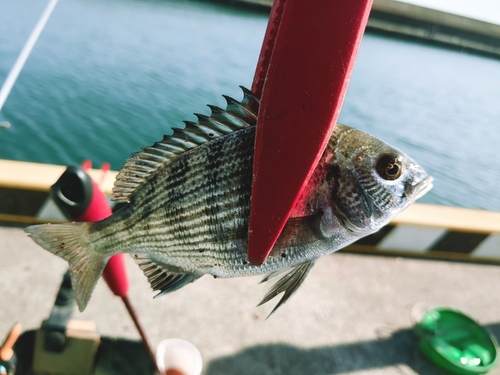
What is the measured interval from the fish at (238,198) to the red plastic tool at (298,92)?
16 centimetres

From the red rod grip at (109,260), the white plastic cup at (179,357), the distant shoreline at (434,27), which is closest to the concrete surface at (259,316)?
the white plastic cup at (179,357)

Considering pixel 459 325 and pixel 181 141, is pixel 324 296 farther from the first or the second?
pixel 181 141

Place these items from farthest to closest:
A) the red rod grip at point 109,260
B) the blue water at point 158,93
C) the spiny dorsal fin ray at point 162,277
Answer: the blue water at point 158,93 < the red rod grip at point 109,260 < the spiny dorsal fin ray at point 162,277

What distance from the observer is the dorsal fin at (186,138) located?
802 mm

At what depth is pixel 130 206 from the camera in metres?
0.98

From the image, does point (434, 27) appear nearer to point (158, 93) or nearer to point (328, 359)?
point (158, 93)

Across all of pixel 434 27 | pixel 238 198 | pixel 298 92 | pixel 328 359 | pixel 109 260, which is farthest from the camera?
pixel 434 27

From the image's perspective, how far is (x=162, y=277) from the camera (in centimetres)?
97

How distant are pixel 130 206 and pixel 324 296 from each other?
2160mm

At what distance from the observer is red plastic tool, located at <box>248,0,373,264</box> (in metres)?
0.52

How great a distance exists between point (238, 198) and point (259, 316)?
1865 millimetres

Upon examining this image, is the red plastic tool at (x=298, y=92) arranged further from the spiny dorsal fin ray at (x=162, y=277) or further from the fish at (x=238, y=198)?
the spiny dorsal fin ray at (x=162, y=277)

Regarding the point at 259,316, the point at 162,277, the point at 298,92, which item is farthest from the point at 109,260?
the point at 259,316

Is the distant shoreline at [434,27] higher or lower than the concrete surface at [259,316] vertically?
higher
